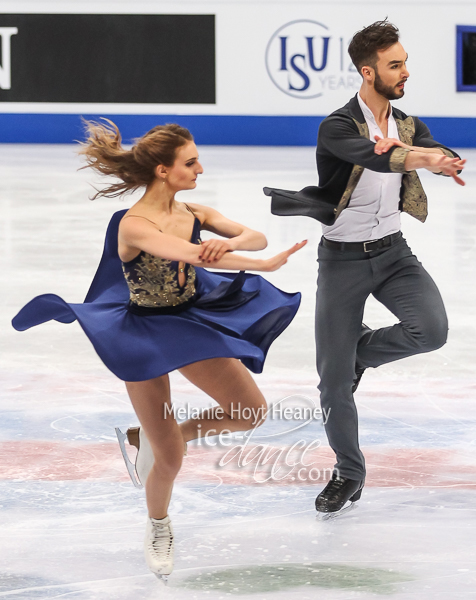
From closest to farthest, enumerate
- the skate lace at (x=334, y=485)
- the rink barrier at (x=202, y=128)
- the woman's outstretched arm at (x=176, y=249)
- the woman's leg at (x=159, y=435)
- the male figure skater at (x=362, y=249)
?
the woman's outstretched arm at (x=176, y=249)
the woman's leg at (x=159, y=435)
the male figure skater at (x=362, y=249)
the skate lace at (x=334, y=485)
the rink barrier at (x=202, y=128)

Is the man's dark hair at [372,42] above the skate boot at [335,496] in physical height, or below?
above

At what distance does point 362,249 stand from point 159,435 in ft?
3.23

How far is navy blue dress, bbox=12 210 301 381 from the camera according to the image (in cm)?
279

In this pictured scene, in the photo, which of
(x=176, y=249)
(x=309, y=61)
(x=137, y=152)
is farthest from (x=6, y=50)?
(x=176, y=249)

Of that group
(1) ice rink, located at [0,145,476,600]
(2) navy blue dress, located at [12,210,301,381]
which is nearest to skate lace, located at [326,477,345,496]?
(1) ice rink, located at [0,145,476,600]

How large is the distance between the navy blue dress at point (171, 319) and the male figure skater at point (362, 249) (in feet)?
0.77

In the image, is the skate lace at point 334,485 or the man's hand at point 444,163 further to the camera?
the skate lace at point 334,485

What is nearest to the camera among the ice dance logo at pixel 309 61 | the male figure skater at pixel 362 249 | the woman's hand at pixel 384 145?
the woman's hand at pixel 384 145

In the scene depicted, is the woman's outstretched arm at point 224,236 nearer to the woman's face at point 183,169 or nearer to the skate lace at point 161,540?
the woman's face at point 183,169

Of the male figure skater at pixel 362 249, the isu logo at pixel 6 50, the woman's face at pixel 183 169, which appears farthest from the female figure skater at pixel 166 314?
the isu logo at pixel 6 50

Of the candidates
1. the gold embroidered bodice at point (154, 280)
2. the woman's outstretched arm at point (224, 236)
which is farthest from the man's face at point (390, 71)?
the gold embroidered bodice at point (154, 280)

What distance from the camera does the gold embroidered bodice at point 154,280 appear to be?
2881 millimetres

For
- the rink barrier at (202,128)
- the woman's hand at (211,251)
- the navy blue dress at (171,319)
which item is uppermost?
the rink barrier at (202,128)

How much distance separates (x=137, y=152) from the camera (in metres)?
2.88
